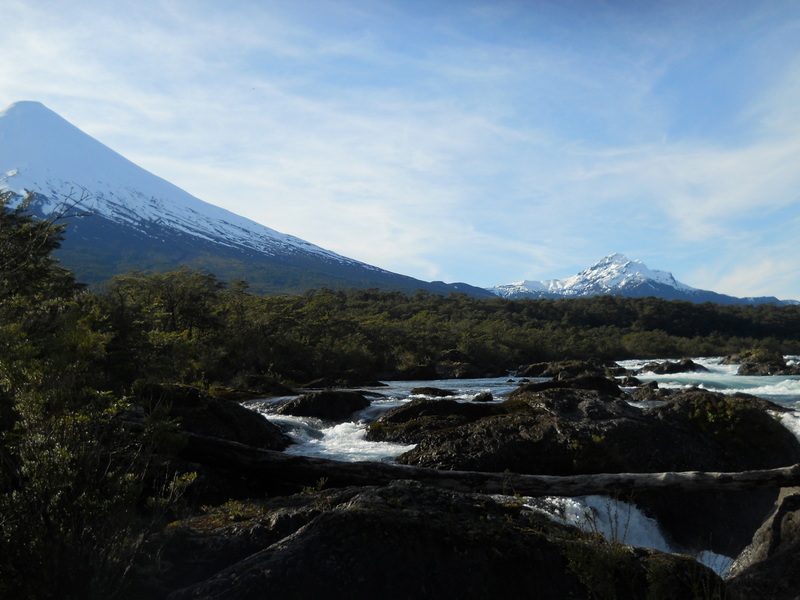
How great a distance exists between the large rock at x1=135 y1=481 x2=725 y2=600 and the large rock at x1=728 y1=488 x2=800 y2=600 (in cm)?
78

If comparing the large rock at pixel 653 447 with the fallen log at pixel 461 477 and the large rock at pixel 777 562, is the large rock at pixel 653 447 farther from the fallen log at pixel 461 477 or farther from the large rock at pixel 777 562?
the large rock at pixel 777 562

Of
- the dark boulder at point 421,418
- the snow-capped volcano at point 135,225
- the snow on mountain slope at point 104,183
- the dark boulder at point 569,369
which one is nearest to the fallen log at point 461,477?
the dark boulder at point 421,418

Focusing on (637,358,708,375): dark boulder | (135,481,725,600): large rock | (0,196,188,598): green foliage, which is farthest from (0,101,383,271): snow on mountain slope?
(135,481,725,600): large rock

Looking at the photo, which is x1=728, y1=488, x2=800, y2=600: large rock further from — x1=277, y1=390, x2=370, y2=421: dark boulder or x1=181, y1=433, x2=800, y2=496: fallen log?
x1=277, y1=390, x2=370, y2=421: dark boulder

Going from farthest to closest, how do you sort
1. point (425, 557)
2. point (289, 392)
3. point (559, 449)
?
1. point (289, 392)
2. point (559, 449)
3. point (425, 557)

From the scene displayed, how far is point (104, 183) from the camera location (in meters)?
168

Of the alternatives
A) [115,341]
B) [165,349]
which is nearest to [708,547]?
[165,349]

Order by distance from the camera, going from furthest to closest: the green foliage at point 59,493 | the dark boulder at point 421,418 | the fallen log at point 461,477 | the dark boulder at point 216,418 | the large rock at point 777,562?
the dark boulder at point 421,418, the dark boulder at point 216,418, the fallen log at point 461,477, the large rock at point 777,562, the green foliage at point 59,493

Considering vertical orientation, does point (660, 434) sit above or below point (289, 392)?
above

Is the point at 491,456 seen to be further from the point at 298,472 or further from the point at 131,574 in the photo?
the point at 131,574

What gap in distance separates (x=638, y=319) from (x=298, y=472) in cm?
9260

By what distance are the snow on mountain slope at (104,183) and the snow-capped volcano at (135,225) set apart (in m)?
0.29

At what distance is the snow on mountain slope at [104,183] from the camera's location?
154625 millimetres

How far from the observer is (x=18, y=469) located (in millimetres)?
3707
